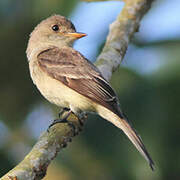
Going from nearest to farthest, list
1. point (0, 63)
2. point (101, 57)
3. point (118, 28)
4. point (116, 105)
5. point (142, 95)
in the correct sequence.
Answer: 1. point (116, 105)
2. point (142, 95)
3. point (101, 57)
4. point (118, 28)
5. point (0, 63)

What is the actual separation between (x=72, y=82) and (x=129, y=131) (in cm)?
91

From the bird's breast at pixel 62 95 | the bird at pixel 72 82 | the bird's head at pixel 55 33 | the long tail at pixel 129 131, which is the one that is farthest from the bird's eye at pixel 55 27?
the long tail at pixel 129 131

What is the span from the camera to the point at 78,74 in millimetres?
5035

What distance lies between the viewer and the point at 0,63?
6.24 m

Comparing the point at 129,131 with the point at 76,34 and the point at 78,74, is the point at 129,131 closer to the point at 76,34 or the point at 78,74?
the point at 78,74

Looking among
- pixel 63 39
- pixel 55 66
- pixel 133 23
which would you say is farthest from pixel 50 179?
pixel 133 23

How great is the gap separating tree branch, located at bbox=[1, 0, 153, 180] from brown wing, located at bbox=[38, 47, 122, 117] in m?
0.25

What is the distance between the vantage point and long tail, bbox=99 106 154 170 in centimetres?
412

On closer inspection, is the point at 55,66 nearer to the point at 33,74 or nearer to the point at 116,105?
the point at 33,74

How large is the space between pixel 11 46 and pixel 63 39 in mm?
899

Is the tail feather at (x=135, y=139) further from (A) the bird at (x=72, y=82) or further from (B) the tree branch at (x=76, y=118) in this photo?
(B) the tree branch at (x=76, y=118)

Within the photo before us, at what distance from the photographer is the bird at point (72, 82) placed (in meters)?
4.59

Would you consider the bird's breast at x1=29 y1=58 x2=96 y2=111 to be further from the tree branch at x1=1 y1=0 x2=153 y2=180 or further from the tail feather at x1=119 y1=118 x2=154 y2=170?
the tail feather at x1=119 y1=118 x2=154 y2=170

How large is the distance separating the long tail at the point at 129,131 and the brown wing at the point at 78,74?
90 millimetres
